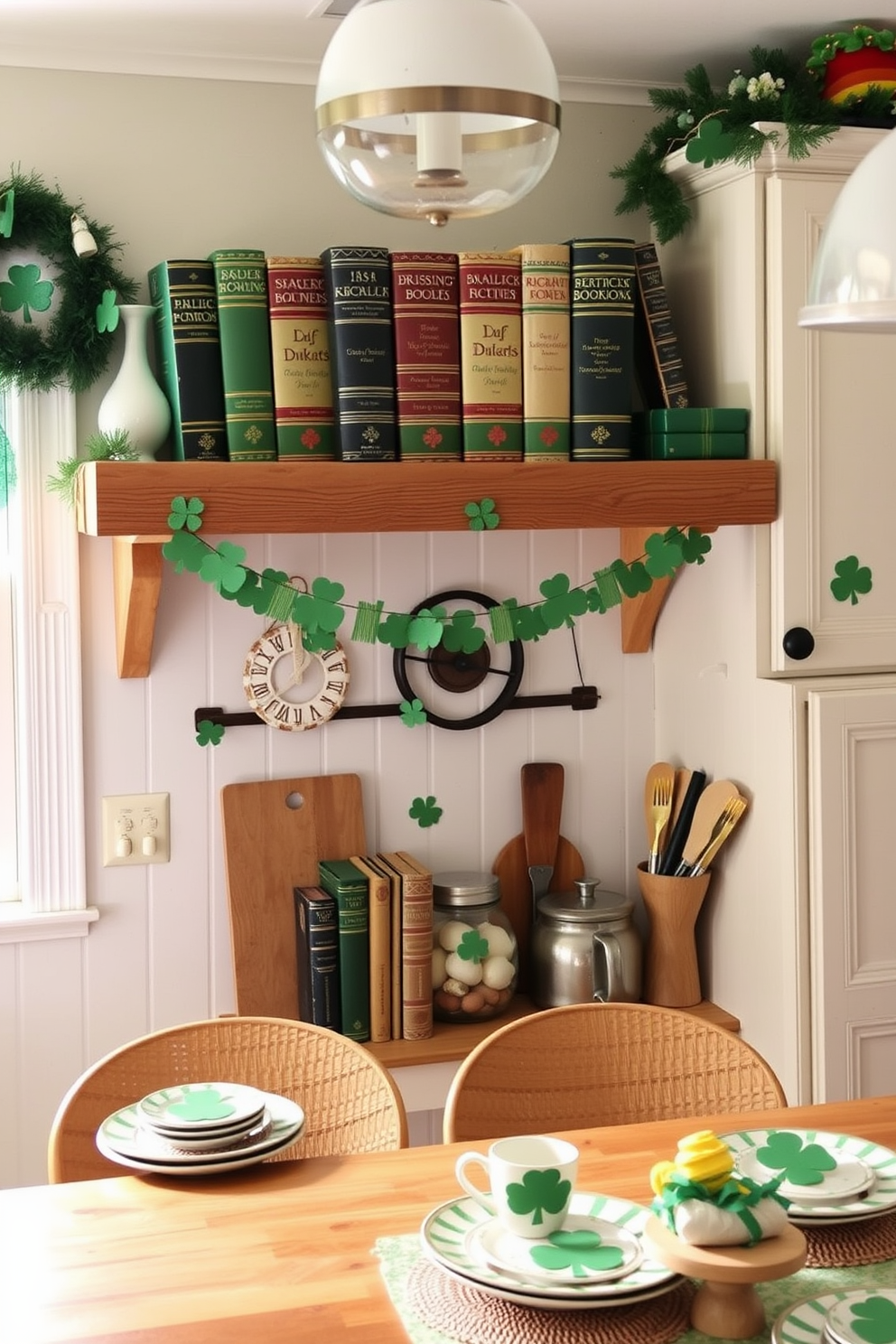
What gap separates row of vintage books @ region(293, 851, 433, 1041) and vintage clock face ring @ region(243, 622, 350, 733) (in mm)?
280

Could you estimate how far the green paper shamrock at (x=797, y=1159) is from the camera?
1.44m

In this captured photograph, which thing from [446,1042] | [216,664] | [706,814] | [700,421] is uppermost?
[700,421]

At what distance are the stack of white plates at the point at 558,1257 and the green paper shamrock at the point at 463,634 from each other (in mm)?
1113

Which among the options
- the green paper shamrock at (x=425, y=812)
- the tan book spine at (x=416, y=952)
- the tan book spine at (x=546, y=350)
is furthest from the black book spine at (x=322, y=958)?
the tan book spine at (x=546, y=350)

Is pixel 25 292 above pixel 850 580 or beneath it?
above

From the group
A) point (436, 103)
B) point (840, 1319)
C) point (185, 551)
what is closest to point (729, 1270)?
point (840, 1319)

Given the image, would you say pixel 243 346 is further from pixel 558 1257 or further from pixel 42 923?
pixel 558 1257

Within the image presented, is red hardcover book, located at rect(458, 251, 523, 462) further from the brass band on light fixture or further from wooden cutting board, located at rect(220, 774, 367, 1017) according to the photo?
the brass band on light fixture

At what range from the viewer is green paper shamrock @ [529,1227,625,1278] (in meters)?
1.27

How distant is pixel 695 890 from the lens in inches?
101

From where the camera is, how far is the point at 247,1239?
1404 millimetres

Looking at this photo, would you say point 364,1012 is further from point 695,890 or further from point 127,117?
point 127,117

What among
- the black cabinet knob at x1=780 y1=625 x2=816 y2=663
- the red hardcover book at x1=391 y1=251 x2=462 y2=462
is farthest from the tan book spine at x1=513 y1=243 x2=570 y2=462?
the black cabinet knob at x1=780 y1=625 x2=816 y2=663

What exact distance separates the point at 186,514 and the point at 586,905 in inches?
37.8
